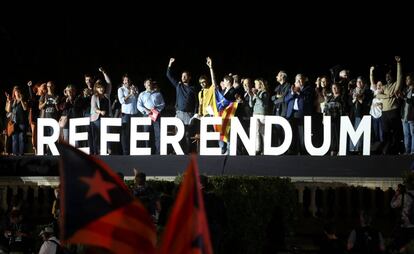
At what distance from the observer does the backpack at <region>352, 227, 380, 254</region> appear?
44.8 ft

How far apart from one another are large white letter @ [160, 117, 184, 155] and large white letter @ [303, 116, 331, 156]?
100 inches

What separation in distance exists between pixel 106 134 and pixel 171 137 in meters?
1.39

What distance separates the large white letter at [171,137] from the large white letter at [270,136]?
1.74 meters

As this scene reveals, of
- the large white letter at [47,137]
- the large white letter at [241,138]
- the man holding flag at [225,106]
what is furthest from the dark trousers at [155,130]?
the large white letter at [47,137]

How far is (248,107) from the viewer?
20875mm

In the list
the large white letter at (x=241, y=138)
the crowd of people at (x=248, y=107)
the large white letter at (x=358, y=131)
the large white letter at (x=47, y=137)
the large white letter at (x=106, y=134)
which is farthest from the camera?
the large white letter at (x=47, y=137)

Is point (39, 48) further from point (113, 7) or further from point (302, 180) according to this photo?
point (302, 180)

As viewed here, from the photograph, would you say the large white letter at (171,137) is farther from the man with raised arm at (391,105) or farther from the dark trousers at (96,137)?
the man with raised arm at (391,105)

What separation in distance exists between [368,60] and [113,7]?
24.0 feet

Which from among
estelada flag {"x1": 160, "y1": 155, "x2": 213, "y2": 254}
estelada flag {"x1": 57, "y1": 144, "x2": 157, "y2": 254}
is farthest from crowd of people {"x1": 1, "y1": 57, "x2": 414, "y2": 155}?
estelada flag {"x1": 160, "y1": 155, "x2": 213, "y2": 254}

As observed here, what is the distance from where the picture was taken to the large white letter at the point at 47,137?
21.8 meters

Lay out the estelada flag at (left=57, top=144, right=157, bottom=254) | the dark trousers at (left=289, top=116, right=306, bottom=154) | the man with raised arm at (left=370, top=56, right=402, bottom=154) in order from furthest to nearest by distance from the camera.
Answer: the dark trousers at (left=289, top=116, right=306, bottom=154) → the man with raised arm at (left=370, top=56, right=402, bottom=154) → the estelada flag at (left=57, top=144, right=157, bottom=254)

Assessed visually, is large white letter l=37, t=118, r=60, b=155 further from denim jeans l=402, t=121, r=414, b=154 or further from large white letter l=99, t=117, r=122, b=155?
denim jeans l=402, t=121, r=414, b=154

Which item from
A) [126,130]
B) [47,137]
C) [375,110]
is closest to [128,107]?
[126,130]
